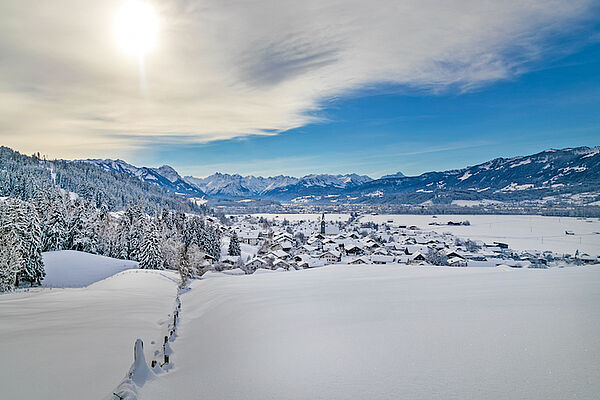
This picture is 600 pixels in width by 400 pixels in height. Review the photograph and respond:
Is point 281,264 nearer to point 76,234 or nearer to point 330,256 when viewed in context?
point 330,256

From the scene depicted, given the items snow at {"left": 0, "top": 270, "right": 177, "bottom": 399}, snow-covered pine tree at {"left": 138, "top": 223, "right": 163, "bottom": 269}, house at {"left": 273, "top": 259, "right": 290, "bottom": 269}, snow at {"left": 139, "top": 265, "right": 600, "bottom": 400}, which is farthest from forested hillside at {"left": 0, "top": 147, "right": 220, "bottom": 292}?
snow at {"left": 139, "top": 265, "right": 600, "bottom": 400}

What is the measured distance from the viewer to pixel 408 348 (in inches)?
229

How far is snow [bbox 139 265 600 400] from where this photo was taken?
448 centimetres

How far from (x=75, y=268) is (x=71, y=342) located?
3626 centimetres

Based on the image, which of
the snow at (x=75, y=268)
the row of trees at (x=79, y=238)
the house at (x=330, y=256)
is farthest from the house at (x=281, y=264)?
the snow at (x=75, y=268)

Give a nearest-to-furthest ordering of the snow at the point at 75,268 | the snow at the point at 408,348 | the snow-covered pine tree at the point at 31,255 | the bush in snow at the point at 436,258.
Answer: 1. the snow at the point at 408,348
2. the snow-covered pine tree at the point at 31,255
3. the snow at the point at 75,268
4. the bush in snow at the point at 436,258

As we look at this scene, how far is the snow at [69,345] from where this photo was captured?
5289mm

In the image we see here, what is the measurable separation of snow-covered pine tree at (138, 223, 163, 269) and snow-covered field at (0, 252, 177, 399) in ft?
89.8

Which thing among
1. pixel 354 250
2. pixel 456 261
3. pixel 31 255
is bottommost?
pixel 456 261

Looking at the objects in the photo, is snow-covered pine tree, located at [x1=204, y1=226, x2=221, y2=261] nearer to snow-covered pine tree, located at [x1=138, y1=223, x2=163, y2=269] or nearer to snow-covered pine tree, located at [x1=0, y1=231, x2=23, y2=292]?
snow-covered pine tree, located at [x1=138, y1=223, x2=163, y2=269]

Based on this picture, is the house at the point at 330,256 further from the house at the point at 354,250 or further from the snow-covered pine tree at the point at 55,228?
the snow-covered pine tree at the point at 55,228

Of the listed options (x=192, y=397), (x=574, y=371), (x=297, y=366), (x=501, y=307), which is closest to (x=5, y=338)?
(x=192, y=397)

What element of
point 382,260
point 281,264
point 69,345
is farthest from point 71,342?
point 382,260

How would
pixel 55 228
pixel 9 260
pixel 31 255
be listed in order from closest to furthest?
1. pixel 9 260
2. pixel 31 255
3. pixel 55 228
